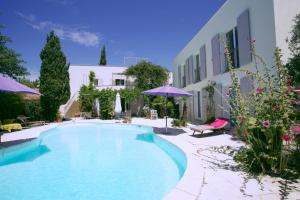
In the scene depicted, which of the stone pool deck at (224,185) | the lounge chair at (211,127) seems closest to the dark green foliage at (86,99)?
the lounge chair at (211,127)

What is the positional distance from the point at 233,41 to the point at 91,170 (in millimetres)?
10729

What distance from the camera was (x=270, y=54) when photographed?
9.00 m

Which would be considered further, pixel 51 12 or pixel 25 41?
pixel 25 41

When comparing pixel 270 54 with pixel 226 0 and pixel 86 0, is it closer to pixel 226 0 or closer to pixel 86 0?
pixel 226 0

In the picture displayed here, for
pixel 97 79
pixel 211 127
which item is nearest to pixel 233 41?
pixel 211 127

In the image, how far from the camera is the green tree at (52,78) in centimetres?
2166

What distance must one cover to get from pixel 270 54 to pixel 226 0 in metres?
5.83

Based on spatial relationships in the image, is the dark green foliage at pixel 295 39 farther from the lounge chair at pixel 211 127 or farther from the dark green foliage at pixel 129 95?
the dark green foliage at pixel 129 95

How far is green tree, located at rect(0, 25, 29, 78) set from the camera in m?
20.7

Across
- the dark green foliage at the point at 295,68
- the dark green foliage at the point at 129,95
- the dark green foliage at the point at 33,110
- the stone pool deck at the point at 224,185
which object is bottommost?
the stone pool deck at the point at 224,185

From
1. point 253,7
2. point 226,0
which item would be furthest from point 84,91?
point 253,7

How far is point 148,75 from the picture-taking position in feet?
92.4

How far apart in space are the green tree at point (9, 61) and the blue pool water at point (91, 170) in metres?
13.1

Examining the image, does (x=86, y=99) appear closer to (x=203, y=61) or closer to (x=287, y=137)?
(x=203, y=61)
